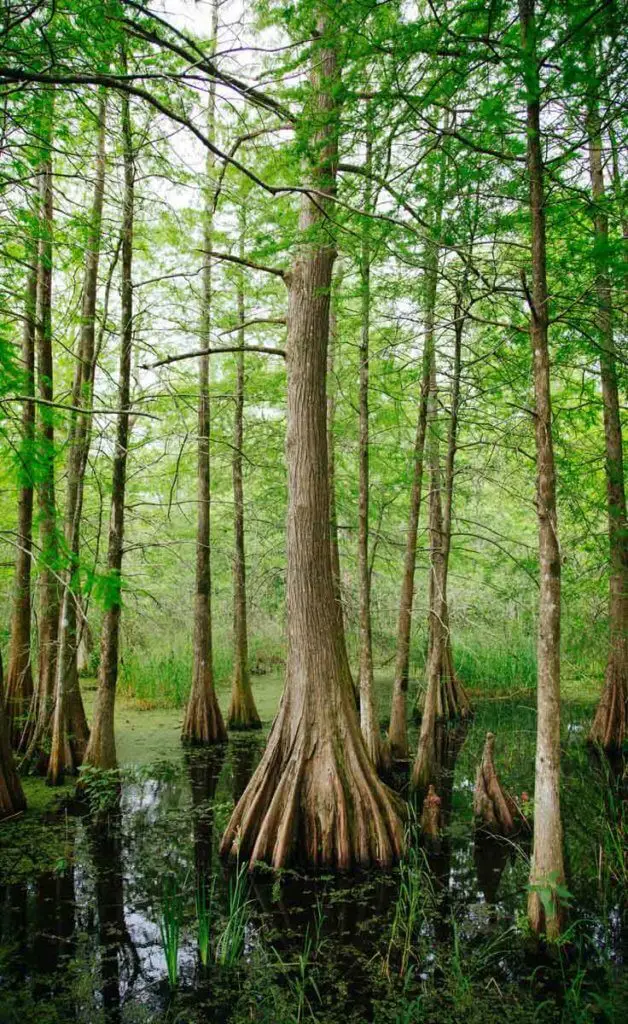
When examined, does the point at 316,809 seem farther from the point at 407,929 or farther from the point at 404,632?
the point at 404,632

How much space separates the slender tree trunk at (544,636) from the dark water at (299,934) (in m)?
0.34

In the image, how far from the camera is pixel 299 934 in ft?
12.9

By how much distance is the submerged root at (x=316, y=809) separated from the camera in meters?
4.84

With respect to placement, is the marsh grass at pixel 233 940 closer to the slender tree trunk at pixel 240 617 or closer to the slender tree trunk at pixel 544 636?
the slender tree trunk at pixel 544 636

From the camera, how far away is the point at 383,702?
39.3 feet

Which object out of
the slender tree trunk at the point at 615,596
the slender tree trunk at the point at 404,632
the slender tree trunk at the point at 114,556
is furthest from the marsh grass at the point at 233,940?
the slender tree trunk at the point at 615,596

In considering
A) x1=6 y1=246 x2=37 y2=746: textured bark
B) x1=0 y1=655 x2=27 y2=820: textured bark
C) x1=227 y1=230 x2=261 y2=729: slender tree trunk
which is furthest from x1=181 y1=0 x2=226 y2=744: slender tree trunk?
x1=0 y1=655 x2=27 y2=820: textured bark

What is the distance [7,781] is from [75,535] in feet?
8.41

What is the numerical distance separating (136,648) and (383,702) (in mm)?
5707

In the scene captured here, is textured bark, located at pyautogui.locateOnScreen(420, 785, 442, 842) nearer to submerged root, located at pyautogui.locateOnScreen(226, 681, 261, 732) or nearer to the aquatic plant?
the aquatic plant

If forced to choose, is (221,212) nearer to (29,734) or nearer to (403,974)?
(29,734)

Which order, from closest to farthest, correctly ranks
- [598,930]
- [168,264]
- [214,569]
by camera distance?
1. [598,930]
2. [168,264]
3. [214,569]

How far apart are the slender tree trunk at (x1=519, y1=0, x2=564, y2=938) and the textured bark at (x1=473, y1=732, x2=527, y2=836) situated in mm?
1890

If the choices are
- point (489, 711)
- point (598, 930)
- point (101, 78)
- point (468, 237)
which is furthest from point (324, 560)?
point (489, 711)
